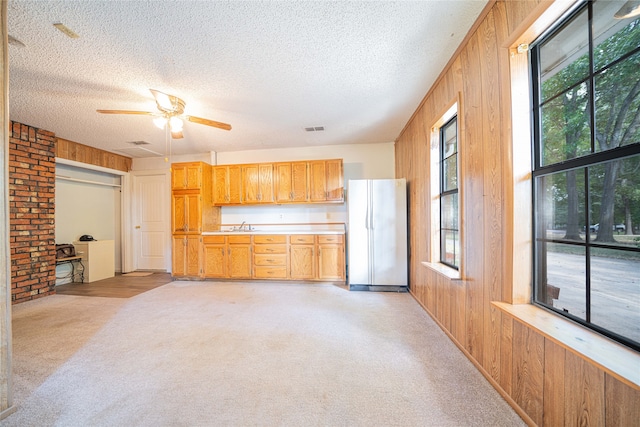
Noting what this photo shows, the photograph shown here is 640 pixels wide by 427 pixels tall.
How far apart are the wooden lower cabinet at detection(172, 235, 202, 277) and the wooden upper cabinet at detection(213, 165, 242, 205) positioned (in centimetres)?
89

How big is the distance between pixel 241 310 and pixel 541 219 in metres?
3.01

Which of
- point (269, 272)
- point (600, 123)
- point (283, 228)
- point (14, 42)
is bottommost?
point (269, 272)

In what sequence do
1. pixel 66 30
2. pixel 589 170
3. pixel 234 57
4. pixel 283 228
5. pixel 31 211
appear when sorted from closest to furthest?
pixel 589 170 < pixel 66 30 < pixel 234 57 < pixel 31 211 < pixel 283 228

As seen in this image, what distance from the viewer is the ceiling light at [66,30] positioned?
161 centimetres

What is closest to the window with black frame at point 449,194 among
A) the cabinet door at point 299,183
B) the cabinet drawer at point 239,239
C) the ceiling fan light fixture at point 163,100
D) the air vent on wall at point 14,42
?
the cabinet door at point 299,183

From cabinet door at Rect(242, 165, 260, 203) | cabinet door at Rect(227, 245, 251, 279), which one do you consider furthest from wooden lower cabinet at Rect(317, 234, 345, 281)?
cabinet door at Rect(242, 165, 260, 203)

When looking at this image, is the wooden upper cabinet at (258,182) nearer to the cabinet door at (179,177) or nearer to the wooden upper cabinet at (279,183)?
the wooden upper cabinet at (279,183)

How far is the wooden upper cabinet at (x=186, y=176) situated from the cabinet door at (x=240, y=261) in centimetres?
147

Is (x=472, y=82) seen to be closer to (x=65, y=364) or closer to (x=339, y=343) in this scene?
(x=339, y=343)

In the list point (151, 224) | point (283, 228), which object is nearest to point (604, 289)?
point (283, 228)

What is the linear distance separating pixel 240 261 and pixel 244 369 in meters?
2.64

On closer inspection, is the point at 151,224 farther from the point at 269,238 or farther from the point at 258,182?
the point at 269,238

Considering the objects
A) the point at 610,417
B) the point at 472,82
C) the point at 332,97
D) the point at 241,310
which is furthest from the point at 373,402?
the point at 332,97

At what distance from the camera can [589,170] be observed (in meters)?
1.05
